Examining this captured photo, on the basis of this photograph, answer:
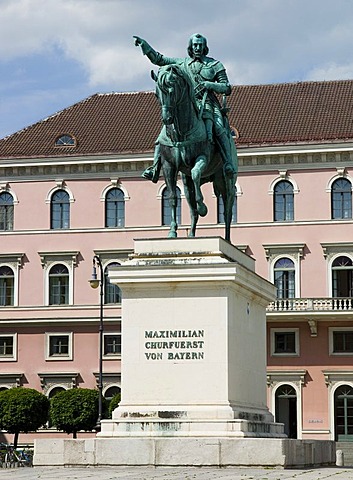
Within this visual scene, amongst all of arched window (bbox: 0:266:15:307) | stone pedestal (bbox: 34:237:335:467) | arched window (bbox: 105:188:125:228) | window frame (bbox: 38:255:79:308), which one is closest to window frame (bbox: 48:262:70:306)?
window frame (bbox: 38:255:79:308)

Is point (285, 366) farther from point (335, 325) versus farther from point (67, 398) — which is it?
point (67, 398)

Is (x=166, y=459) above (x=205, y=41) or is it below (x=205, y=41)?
below

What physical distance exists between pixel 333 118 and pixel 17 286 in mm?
18032

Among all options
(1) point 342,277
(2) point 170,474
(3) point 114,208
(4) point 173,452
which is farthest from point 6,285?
(2) point 170,474

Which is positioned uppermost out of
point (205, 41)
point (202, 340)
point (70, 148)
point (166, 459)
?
point (70, 148)

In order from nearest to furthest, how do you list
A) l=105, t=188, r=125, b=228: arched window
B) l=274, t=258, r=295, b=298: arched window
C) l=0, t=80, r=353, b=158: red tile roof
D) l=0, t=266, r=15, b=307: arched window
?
l=274, t=258, r=295, b=298: arched window, l=0, t=80, r=353, b=158: red tile roof, l=0, t=266, r=15, b=307: arched window, l=105, t=188, r=125, b=228: arched window

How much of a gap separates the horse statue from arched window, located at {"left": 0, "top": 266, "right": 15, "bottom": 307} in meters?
41.5

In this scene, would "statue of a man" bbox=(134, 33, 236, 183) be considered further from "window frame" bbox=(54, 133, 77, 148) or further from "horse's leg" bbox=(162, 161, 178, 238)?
"window frame" bbox=(54, 133, 77, 148)

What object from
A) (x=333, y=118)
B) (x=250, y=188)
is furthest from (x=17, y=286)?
(x=333, y=118)

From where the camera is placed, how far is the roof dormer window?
6538 cm

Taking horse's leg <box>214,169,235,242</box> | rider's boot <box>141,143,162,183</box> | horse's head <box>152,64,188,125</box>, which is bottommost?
horse's leg <box>214,169,235,242</box>

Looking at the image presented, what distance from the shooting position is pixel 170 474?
18.3 m

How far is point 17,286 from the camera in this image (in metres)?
64.4

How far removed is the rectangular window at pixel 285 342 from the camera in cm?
6090
